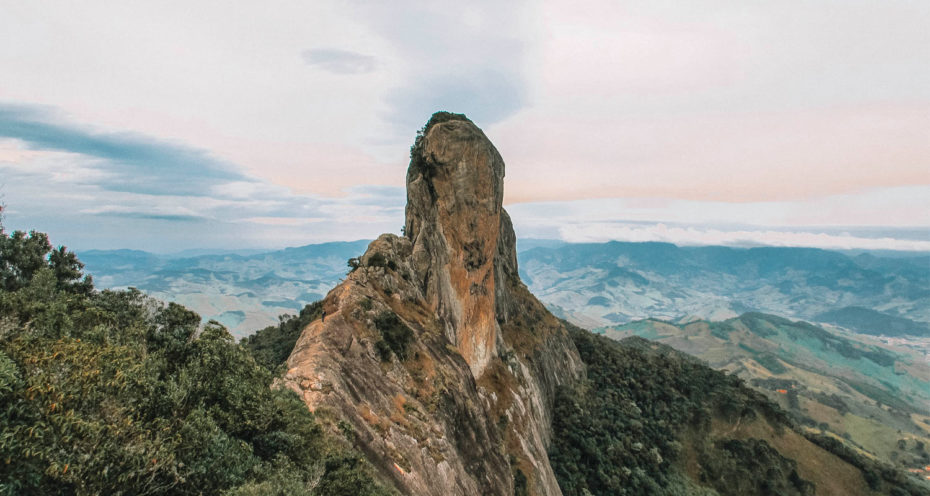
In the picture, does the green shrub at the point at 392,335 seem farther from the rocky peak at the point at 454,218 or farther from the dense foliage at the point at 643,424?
the dense foliage at the point at 643,424

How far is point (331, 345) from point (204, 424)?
16.4 meters

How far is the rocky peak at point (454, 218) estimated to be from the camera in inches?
2035

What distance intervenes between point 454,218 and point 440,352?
20.9 m

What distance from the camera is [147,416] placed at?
11.7m

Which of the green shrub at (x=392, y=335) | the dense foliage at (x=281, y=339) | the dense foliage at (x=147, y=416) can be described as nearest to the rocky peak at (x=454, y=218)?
the green shrub at (x=392, y=335)

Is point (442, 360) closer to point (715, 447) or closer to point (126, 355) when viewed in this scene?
point (126, 355)

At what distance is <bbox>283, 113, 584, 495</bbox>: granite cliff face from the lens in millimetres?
24875

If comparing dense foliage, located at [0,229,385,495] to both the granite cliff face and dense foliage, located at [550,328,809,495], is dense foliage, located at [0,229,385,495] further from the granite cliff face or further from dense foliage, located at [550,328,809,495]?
dense foliage, located at [550,328,809,495]

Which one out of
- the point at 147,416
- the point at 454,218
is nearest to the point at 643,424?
the point at 454,218

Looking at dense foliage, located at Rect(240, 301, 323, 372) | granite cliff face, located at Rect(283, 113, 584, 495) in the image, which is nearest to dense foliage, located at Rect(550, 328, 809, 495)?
granite cliff face, located at Rect(283, 113, 584, 495)

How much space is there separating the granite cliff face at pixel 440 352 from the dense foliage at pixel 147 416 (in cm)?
551

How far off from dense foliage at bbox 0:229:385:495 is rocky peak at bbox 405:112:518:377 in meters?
32.5

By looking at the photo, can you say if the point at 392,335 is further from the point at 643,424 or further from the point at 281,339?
the point at 643,424

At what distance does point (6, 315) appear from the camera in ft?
48.1
